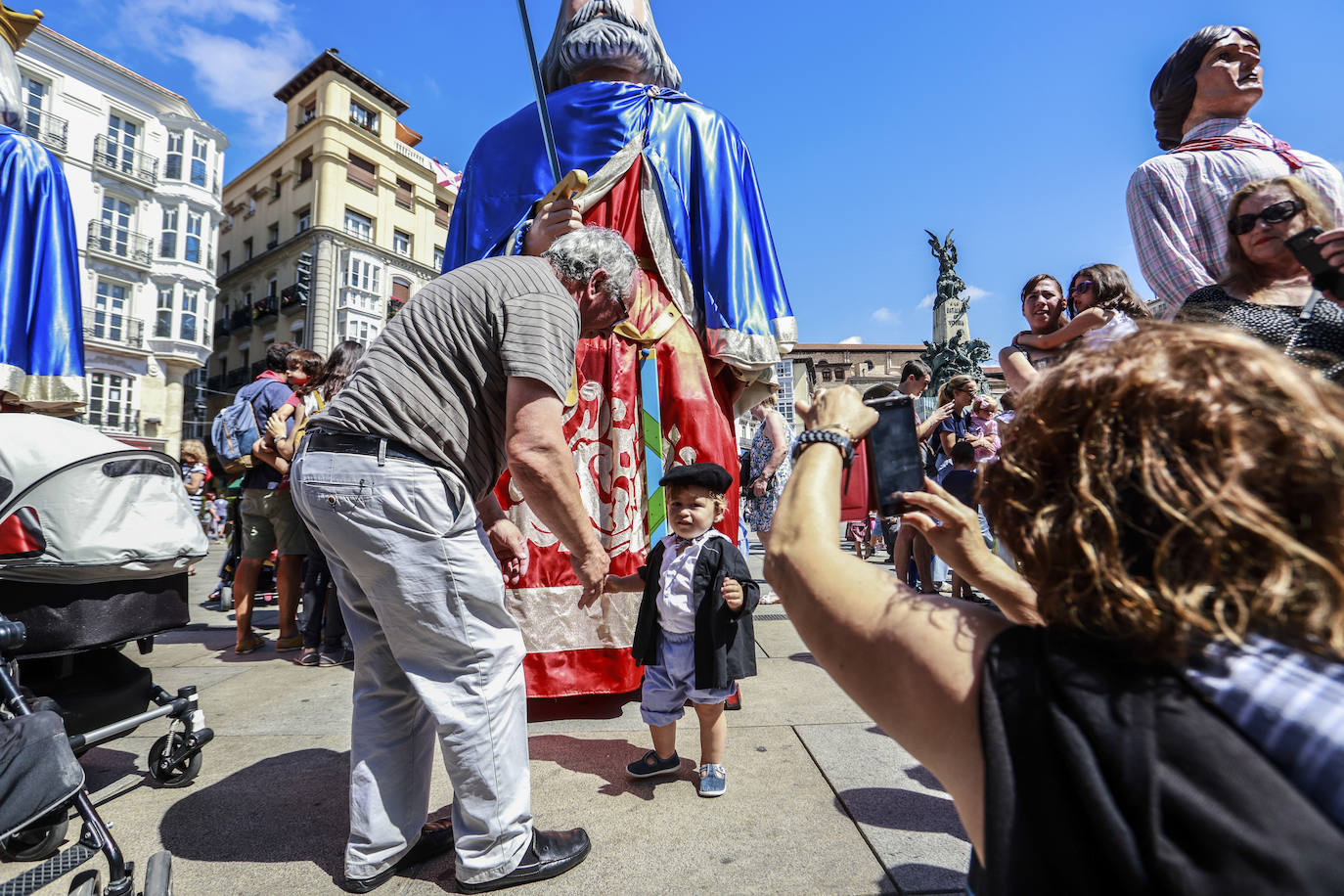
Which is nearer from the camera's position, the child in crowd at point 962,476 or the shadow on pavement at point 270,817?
the shadow on pavement at point 270,817

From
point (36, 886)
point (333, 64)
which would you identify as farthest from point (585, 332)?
point (333, 64)

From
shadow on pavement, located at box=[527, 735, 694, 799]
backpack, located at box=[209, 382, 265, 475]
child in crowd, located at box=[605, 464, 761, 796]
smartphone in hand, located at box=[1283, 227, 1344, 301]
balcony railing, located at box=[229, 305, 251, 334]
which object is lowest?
shadow on pavement, located at box=[527, 735, 694, 799]

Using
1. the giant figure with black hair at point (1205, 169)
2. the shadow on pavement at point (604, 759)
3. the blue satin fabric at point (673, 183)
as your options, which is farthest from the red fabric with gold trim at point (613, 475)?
the giant figure with black hair at point (1205, 169)

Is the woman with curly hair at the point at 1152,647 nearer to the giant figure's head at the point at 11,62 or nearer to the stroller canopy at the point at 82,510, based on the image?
the stroller canopy at the point at 82,510

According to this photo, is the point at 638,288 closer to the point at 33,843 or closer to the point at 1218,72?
the point at 1218,72

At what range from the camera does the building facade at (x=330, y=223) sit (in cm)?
3103

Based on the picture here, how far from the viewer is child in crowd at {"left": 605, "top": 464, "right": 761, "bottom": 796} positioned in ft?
7.66

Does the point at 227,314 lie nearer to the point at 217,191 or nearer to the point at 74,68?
the point at 217,191

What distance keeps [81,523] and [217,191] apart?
114 feet

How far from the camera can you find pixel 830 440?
108cm

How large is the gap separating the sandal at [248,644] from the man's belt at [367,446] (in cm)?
334

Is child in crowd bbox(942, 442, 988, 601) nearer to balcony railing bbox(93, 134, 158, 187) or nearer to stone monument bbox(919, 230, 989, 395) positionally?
stone monument bbox(919, 230, 989, 395)

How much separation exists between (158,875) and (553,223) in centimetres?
233

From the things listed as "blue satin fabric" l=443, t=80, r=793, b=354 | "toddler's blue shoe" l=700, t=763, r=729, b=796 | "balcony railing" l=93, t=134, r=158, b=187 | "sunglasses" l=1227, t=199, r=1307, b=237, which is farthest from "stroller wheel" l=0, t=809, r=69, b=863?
"balcony railing" l=93, t=134, r=158, b=187
